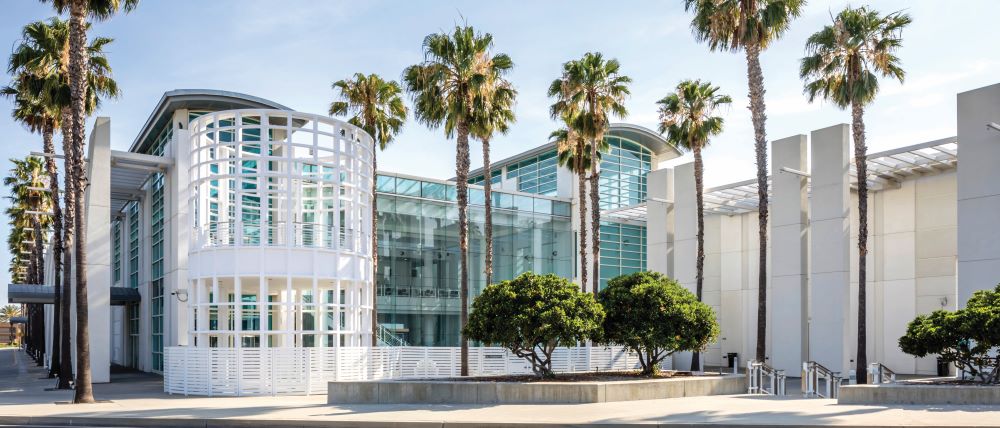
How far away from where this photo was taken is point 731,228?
4588 cm

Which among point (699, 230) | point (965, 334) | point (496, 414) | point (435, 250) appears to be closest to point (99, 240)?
point (435, 250)

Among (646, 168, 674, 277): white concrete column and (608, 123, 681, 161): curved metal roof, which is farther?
(608, 123, 681, 161): curved metal roof

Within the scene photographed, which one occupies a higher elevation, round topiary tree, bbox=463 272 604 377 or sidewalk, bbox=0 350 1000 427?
round topiary tree, bbox=463 272 604 377

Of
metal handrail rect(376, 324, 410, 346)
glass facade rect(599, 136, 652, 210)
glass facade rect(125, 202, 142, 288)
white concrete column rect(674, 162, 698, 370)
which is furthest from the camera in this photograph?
glass facade rect(599, 136, 652, 210)

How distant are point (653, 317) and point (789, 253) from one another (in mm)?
14043

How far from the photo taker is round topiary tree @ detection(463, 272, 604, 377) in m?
21.4

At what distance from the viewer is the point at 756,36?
1156 inches

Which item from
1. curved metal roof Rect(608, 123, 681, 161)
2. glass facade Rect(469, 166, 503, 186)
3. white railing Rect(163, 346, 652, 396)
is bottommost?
white railing Rect(163, 346, 652, 396)

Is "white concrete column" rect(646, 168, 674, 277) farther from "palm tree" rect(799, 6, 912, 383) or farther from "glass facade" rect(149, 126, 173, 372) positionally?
"glass facade" rect(149, 126, 173, 372)

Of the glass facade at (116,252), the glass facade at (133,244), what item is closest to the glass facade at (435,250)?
the glass facade at (133,244)

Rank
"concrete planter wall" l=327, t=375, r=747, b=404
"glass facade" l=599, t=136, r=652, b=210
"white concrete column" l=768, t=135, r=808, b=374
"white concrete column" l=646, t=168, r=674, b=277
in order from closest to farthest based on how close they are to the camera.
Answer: "concrete planter wall" l=327, t=375, r=747, b=404 → "white concrete column" l=768, t=135, r=808, b=374 → "white concrete column" l=646, t=168, r=674, b=277 → "glass facade" l=599, t=136, r=652, b=210

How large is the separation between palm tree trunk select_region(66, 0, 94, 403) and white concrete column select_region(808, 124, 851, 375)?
2552 cm

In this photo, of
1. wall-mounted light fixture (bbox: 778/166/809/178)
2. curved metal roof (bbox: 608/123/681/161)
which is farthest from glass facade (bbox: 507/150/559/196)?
wall-mounted light fixture (bbox: 778/166/809/178)

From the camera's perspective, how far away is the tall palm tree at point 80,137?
74.5 feet
